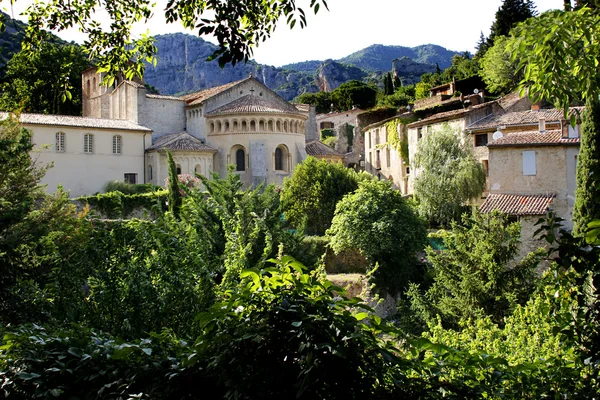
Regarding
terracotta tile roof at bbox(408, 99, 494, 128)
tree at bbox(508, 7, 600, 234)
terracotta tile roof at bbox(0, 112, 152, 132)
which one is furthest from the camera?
terracotta tile roof at bbox(408, 99, 494, 128)

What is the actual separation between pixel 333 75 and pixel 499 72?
108230 mm

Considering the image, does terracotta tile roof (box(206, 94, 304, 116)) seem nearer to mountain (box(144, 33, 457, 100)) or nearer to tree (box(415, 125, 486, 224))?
tree (box(415, 125, 486, 224))

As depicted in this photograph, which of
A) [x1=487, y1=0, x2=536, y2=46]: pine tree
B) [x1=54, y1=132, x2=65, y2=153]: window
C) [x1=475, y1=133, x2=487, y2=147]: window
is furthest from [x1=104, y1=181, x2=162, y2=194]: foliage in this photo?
[x1=487, y1=0, x2=536, y2=46]: pine tree

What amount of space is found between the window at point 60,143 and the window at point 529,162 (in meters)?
25.9

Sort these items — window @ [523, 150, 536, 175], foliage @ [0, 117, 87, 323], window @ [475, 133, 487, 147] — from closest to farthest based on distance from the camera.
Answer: foliage @ [0, 117, 87, 323] → window @ [523, 150, 536, 175] → window @ [475, 133, 487, 147]

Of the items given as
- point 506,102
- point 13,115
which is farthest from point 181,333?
point 506,102

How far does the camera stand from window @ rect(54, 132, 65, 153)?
3909 centimetres

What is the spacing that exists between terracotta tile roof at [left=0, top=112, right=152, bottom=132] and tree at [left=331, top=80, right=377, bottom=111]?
45457mm

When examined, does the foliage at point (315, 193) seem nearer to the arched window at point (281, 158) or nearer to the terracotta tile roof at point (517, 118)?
the arched window at point (281, 158)

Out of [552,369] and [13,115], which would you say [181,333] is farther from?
[13,115]

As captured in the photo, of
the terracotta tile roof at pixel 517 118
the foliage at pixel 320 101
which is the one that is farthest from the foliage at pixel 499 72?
the foliage at pixel 320 101

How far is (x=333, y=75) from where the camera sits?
16112cm

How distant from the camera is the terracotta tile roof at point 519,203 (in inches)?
1103

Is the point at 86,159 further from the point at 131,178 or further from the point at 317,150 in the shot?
the point at 317,150
